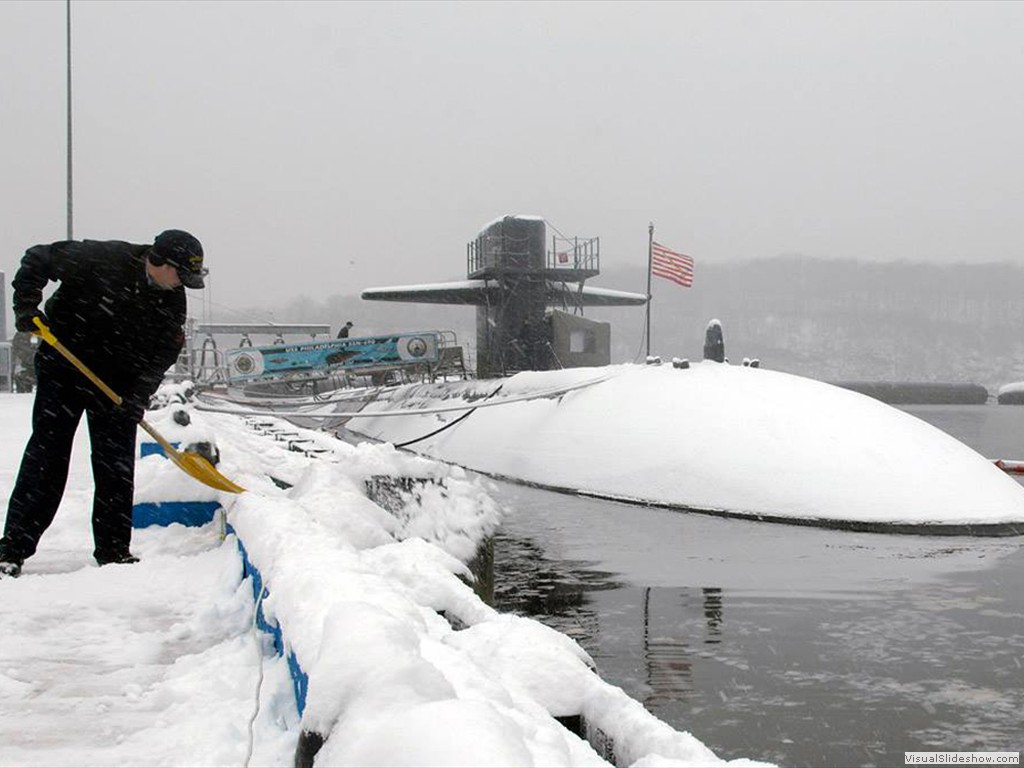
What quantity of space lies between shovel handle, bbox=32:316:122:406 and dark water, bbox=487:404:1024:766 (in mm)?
2905

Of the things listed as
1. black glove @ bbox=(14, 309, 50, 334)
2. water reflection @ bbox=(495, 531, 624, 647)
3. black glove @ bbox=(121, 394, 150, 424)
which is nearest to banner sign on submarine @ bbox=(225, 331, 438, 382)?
water reflection @ bbox=(495, 531, 624, 647)

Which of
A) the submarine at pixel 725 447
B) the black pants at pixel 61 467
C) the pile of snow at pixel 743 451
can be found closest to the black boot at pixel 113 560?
the black pants at pixel 61 467

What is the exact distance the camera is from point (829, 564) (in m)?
8.20

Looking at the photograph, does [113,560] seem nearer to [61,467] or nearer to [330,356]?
[61,467]

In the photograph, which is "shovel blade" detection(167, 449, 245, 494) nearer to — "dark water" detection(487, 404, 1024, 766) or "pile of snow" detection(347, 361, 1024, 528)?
"dark water" detection(487, 404, 1024, 766)

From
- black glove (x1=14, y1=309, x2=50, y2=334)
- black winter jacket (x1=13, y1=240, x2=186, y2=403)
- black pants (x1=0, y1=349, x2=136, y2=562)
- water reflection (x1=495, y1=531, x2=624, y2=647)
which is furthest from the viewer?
water reflection (x1=495, y1=531, x2=624, y2=647)

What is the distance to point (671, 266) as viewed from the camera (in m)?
19.5

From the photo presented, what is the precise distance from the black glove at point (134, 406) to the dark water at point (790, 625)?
275cm

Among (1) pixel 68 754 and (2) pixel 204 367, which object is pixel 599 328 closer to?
(2) pixel 204 367

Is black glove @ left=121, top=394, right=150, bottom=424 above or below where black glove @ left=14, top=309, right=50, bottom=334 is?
below

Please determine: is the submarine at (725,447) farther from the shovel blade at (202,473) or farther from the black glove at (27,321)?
the black glove at (27,321)

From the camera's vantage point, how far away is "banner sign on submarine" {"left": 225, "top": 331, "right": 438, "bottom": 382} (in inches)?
811

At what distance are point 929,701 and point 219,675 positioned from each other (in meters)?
3.74

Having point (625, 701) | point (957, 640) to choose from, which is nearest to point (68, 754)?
point (625, 701)
